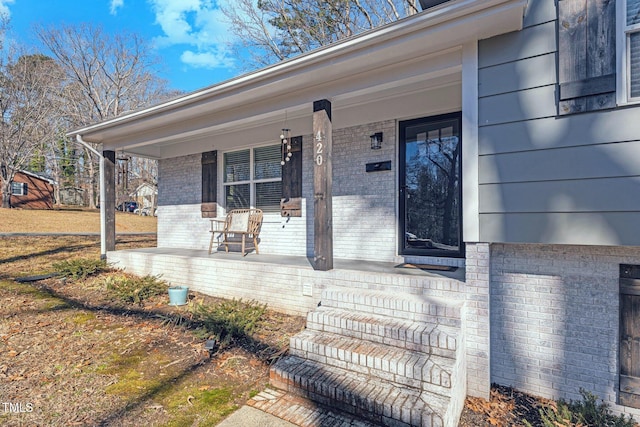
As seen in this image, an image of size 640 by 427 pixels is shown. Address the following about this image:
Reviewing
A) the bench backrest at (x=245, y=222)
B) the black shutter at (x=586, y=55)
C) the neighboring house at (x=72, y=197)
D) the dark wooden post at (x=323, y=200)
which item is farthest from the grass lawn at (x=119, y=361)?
the neighboring house at (x=72, y=197)

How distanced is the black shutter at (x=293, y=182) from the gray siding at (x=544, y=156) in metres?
3.08

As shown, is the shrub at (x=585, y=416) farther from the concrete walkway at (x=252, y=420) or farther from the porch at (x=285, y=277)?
the concrete walkway at (x=252, y=420)

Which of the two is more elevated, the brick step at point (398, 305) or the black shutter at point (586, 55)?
the black shutter at point (586, 55)

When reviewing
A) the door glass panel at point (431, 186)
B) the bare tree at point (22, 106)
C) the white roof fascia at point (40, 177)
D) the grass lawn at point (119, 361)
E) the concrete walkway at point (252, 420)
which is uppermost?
the bare tree at point (22, 106)

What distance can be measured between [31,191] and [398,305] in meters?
26.9

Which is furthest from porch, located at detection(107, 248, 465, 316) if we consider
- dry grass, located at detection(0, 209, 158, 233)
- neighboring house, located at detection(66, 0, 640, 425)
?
dry grass, located at detection(0, 209, 158, 233)

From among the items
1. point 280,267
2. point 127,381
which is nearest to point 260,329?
point 280,267

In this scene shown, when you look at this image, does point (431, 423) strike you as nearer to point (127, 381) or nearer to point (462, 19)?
point (127, 381)

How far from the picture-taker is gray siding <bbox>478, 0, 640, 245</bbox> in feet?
7.47

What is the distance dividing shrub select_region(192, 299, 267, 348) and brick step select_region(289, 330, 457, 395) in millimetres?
815

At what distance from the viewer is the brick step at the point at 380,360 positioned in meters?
2.21

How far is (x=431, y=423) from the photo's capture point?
1949 millimetres

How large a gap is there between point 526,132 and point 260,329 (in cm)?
300

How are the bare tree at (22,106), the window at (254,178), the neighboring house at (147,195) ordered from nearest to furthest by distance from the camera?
the window at (254,178)
the bare tree at (22,106)
the neighboring house at (147,195)
